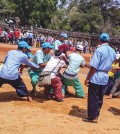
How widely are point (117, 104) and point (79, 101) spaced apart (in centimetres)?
99

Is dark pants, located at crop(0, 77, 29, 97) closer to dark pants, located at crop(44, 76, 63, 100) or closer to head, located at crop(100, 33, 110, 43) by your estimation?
dark pants, located at crop(44, 76, 63, 100)

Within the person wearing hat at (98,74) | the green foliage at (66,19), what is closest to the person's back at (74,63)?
the person wearing hat at (98,74)

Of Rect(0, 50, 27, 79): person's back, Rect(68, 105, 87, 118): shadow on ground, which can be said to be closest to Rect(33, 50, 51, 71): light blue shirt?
Rect(0, 50, 27, 79): person's back

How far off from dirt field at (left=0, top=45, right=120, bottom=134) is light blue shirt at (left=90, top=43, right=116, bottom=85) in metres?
0.91

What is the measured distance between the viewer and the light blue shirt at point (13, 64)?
317 inches

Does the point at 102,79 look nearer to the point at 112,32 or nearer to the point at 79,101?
the point at 79,101

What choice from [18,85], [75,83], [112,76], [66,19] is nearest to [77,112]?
[75,83]

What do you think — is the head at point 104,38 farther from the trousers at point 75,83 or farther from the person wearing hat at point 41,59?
the trousers at point 75,83

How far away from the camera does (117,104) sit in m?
9.15

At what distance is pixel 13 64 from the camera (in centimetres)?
813

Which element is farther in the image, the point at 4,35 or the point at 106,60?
the point at 4,35

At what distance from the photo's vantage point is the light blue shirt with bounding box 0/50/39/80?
8.05m

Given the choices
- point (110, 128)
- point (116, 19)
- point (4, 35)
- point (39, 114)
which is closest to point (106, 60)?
point (110, 128)

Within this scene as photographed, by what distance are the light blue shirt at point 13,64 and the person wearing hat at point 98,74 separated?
1.84m
